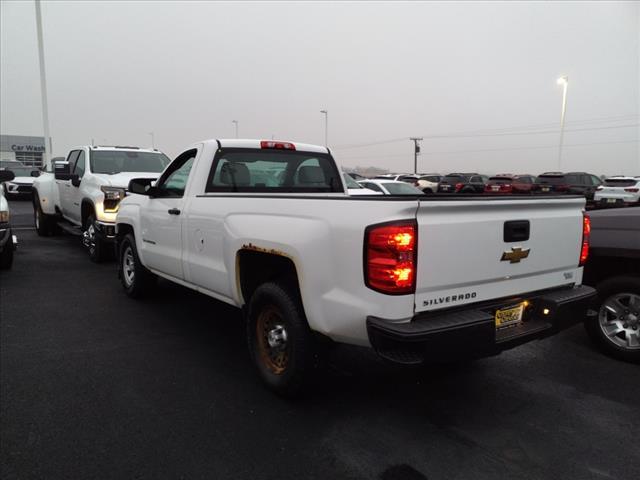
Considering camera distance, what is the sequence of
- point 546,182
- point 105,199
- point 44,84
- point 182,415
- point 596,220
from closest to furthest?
point 182,415 < point 596,220 < point 105,199 < point 44,84 < point 546,182

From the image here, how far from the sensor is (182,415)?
325 centimetres

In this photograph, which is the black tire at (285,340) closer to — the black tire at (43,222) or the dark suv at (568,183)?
the black tire at (43,222)

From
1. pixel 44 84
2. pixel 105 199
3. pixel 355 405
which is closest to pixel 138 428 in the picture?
pixel 355 405

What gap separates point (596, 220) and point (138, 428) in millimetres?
4260

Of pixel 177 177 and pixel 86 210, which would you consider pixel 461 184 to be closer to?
pixel 86 210

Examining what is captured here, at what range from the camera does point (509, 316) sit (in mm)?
3164

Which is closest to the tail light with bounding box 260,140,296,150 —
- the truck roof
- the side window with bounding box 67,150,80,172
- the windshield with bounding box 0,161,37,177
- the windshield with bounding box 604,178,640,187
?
the truck roof

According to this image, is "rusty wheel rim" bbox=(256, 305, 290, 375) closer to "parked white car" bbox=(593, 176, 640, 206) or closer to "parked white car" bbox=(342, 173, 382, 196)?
→ "parked white car" bbox=(342, 173, 382, 196)

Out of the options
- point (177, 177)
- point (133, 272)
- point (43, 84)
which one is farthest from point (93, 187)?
point (43, 84)

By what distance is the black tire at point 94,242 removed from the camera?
817cm

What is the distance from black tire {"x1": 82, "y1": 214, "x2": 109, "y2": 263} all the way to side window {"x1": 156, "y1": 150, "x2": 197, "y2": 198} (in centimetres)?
349

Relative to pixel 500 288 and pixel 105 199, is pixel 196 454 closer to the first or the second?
pixel 500 288

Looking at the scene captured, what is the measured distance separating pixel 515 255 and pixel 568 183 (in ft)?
67.5

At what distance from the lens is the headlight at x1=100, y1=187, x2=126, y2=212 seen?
25.8 ft
